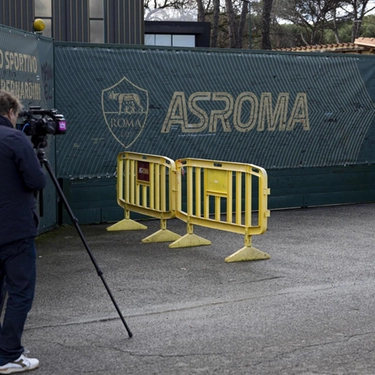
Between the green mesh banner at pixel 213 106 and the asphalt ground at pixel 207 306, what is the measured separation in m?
1.62

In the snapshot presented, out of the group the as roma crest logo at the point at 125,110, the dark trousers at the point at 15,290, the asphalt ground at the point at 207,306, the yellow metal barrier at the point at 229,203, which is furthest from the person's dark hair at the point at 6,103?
the as roma crest logo at the point at 125,110

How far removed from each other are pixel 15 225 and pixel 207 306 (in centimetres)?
250

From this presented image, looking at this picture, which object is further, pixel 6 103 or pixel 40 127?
pixel 40 127

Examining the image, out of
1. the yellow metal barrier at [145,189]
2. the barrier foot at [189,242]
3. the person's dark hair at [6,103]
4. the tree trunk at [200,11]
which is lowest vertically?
the barrier foot at [189,242]

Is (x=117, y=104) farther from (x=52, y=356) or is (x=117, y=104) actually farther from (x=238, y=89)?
(x=52, y=356)

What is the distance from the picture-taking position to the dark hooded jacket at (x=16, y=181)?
546 cm

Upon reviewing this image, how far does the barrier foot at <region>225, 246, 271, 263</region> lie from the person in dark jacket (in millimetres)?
4041

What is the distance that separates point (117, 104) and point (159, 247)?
2.76 meters

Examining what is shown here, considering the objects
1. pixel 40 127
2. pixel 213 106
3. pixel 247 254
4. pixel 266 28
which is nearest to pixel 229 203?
pixel 247 254

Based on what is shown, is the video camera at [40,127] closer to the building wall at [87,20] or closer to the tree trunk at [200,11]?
the building wall at [87,20]

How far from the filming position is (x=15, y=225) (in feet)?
18.1

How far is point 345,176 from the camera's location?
14.6 m

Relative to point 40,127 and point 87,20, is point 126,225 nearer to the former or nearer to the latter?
point 40,127

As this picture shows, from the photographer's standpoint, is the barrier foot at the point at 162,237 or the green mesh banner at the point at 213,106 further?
the green mesh banner at the point at 213,106
